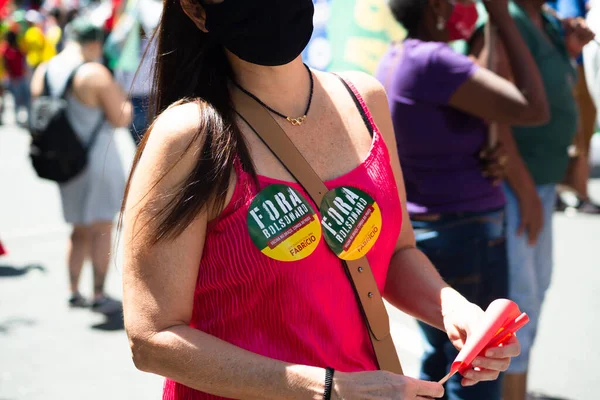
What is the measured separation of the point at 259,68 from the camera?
5.70 ft

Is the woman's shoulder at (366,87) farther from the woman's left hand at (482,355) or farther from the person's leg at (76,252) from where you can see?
the person's leg at (76,252)

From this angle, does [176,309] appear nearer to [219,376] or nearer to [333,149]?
[219,376]

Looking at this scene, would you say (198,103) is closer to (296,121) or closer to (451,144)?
(296,121)

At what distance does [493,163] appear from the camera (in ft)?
10.2

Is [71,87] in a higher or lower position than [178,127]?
lower

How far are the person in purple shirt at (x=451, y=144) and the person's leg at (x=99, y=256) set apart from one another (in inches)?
122

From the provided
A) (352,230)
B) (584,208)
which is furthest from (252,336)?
(584,208)

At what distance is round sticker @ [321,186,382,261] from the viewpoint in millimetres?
1641

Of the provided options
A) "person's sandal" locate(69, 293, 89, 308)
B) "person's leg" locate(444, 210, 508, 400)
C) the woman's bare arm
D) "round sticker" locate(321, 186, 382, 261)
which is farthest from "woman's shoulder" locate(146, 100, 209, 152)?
"person's sandal" locate(69, 293, 89, 308)

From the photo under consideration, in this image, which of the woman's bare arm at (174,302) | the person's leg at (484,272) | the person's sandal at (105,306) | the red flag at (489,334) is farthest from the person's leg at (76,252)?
the red flag at (489,334)

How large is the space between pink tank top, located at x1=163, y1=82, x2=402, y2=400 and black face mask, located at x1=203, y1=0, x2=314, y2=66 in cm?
28

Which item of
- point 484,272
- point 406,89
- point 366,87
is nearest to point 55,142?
point 406,89

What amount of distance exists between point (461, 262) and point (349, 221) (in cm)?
146

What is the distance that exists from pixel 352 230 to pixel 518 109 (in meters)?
1.61
